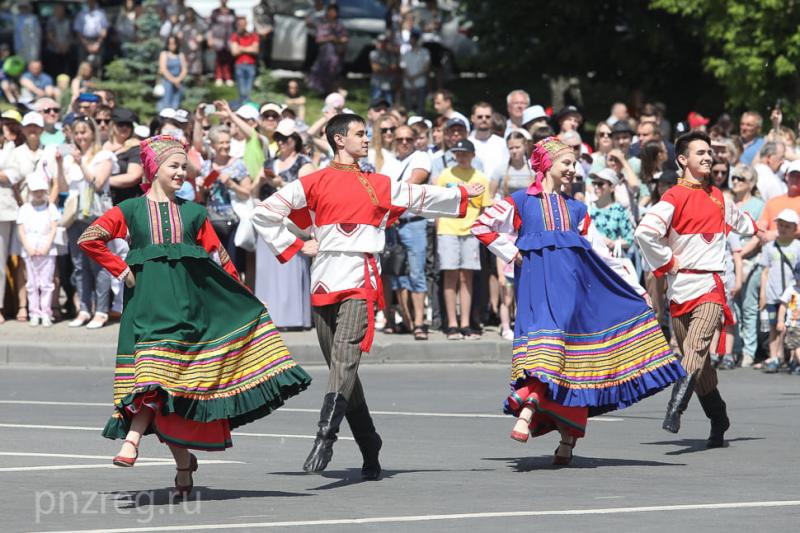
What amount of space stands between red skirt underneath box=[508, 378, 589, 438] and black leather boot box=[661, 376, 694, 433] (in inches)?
27.4

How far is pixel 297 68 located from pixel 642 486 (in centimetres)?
2254

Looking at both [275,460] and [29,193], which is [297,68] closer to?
[29,193]

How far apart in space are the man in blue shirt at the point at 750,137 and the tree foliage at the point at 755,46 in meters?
4.53

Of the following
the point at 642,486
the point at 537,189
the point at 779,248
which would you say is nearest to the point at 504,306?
the point at 779,248

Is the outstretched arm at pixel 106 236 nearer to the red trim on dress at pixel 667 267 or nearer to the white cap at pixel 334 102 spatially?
the red trim on dress at pixel 667 267

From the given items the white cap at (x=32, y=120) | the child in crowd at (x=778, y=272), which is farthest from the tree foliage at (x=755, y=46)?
the white cap at (x=32, y=120)

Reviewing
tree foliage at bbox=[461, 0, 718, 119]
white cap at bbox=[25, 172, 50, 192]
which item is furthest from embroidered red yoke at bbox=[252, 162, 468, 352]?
tree foliage at bbox=[461, 0, 718, 119]

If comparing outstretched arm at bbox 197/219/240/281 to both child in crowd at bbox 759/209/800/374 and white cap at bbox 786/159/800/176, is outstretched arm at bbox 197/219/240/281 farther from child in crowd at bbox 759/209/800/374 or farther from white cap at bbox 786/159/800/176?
white cap at bbox 786/159/800/176

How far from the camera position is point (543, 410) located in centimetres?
1031

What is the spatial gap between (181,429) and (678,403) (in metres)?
3.51

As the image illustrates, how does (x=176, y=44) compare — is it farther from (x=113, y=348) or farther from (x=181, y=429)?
(x=181, y=429)

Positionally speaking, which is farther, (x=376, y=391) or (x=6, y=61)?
(x=6, y=61)

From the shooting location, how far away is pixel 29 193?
57.6ft

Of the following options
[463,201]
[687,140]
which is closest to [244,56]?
[687,140]
